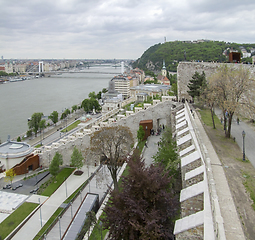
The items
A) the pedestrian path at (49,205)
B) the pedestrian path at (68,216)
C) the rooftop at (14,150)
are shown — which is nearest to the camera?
the pedestrian path at (68,216)

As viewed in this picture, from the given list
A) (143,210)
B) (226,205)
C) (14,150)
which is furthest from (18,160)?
(226,205)

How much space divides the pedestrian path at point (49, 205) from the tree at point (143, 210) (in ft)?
18.2

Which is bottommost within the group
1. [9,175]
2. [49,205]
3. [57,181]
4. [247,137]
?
[49,205]

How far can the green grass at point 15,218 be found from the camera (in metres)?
9.55

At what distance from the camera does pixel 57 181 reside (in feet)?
44.2

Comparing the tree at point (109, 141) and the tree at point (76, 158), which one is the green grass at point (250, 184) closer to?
the tree at point (109, 141)

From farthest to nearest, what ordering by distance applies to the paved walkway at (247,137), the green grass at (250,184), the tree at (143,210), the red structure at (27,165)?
1. the red structure at (27,165)
2. the paved walkway at (247,137)
3. the green grass at (250,184)
4. the tree at (143,210)

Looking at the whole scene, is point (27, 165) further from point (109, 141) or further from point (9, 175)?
point (109, 141)

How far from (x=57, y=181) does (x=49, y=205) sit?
2.44 meters

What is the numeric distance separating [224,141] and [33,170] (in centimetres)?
1236

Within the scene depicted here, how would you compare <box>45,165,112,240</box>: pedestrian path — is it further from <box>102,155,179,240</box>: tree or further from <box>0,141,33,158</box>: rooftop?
<box>0,141,33,158</box>: rooftop

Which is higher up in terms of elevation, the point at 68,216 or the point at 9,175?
the point at 9,175

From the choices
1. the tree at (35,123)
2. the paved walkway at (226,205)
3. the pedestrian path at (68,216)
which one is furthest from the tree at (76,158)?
the tree at (35,123)

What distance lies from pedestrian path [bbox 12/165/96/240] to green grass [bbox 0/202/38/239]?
406 mm
